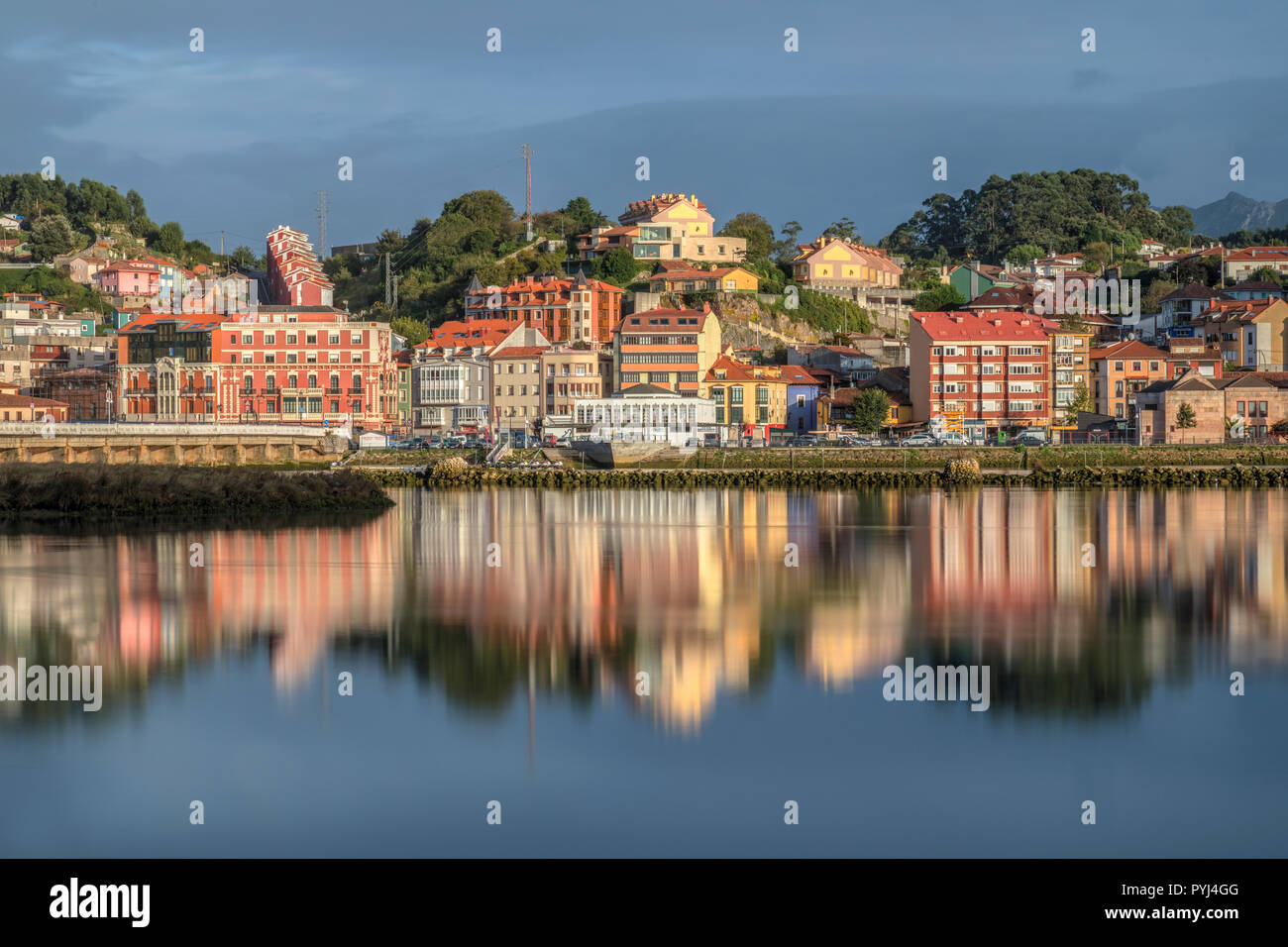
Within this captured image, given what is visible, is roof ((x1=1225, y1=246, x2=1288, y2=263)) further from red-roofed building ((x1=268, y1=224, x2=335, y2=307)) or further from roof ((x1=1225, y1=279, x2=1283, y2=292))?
red-roofed building ((x1=268, y1=224, x2=335, y2=307))

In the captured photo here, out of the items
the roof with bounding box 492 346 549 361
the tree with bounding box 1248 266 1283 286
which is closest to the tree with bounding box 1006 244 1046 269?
the tree with bounding box 1248 266 1283 286

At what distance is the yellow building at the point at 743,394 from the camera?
7481 cm

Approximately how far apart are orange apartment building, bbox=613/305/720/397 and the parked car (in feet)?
40.1

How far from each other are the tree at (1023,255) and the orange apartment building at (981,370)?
143 ft

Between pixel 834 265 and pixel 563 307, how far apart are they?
22.3 metres

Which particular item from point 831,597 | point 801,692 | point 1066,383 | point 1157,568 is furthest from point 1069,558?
point 1066,383

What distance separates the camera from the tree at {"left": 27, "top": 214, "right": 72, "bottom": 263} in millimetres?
132250

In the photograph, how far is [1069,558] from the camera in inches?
1129

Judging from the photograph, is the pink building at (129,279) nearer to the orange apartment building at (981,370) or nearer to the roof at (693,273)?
the roof at (693,273)

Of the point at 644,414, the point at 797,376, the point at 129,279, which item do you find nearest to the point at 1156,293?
the point at 797,376

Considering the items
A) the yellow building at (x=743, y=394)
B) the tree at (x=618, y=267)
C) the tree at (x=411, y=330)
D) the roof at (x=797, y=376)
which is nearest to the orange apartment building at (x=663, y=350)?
the yellow building at (x=743, y=394)

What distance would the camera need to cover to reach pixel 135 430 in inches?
2105

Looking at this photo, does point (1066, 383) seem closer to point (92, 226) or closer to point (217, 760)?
point (217, 760)

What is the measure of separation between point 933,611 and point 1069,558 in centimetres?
789
